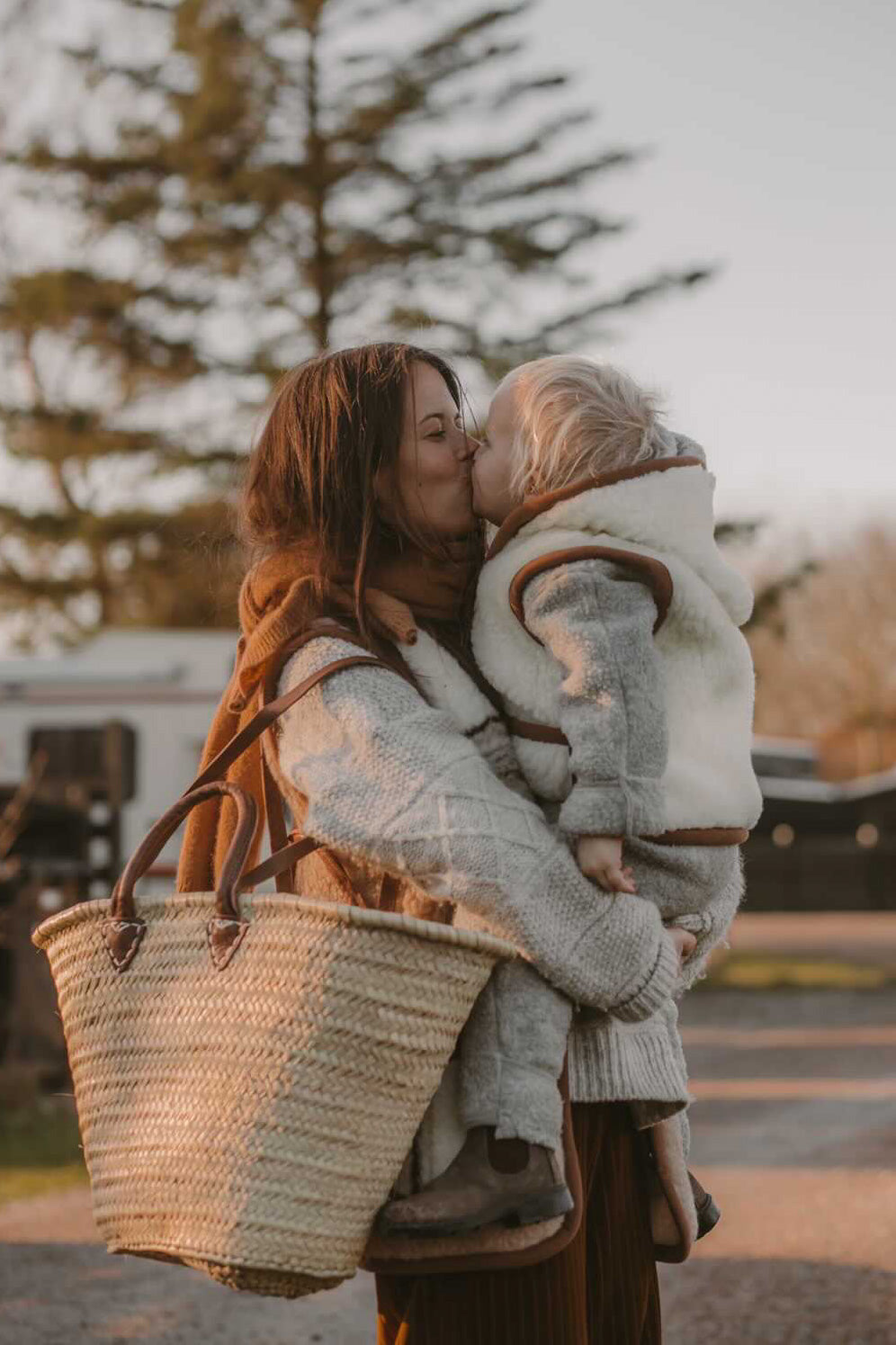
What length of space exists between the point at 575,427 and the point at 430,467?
0.70 ft

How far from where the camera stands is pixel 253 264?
15789 millimetres

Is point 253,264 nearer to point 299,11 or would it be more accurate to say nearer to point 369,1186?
point 299,11

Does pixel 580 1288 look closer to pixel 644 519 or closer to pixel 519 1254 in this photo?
pixel 519 1254

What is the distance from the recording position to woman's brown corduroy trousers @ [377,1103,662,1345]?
83.9 inches

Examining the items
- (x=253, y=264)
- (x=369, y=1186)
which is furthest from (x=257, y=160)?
(x=369, y=1186)

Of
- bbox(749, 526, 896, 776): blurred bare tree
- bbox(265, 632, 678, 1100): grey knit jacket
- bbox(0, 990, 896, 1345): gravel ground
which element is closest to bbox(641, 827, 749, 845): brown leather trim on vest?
bbox(265, 632, 678, 1100): grey knit jacket

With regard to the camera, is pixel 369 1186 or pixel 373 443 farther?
pixel 373 443

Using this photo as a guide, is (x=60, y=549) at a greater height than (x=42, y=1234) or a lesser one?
lesser

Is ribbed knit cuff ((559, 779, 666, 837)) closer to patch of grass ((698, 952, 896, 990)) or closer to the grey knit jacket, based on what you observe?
the grey knit jacket

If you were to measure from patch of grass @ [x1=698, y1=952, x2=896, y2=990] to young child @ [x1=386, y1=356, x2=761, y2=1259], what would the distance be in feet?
44.4

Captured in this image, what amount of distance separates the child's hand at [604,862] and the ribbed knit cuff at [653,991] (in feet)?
0.35

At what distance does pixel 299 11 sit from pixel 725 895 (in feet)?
48.6

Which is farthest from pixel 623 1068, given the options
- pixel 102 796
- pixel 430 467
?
pixel 102 796

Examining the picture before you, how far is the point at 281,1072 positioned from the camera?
2.01m
